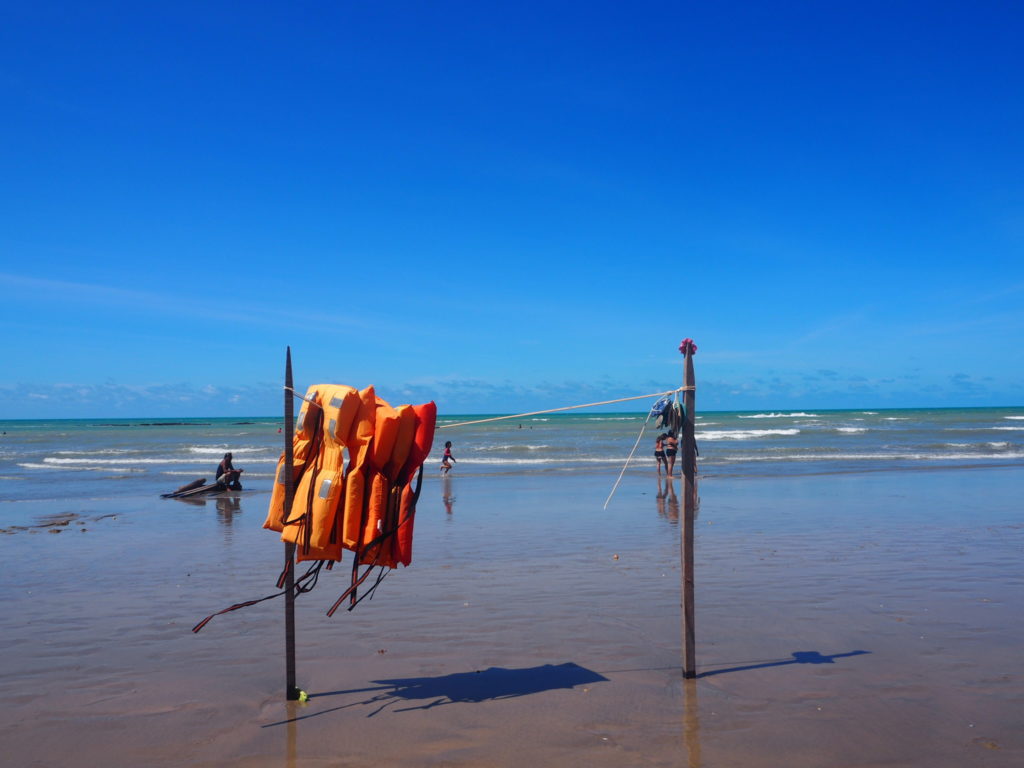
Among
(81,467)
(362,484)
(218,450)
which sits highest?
(362,484)

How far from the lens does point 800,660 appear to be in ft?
22.7

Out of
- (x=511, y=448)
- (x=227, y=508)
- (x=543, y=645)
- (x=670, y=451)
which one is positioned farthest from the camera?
(x=511, y=448)

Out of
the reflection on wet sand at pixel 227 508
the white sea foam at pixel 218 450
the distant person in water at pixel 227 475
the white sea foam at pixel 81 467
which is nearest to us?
the reflection on wet sand at pixel 227 508

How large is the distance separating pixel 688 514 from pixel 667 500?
447 inches

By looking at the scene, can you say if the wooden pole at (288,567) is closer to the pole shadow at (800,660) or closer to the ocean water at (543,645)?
the ocean water at (543,645)

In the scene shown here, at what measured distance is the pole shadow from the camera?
6.68m

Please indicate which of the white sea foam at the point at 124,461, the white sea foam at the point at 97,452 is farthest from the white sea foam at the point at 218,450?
the white sea foam at the point at 97,452

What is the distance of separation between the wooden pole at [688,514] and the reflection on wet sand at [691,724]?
0.66 ft

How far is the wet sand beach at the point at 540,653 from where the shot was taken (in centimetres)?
543

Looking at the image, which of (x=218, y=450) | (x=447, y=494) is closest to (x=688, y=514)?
(x=447, y=494)

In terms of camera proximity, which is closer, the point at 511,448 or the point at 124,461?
the point at 124,461

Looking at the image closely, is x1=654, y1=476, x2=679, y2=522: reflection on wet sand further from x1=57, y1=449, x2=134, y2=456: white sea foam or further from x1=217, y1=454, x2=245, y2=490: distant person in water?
x1=57, y1=449, x2=134, y2=456: white sea foam

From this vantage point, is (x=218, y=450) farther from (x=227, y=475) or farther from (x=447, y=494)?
(x=447, y=494)

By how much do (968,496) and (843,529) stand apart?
19.7 ft
